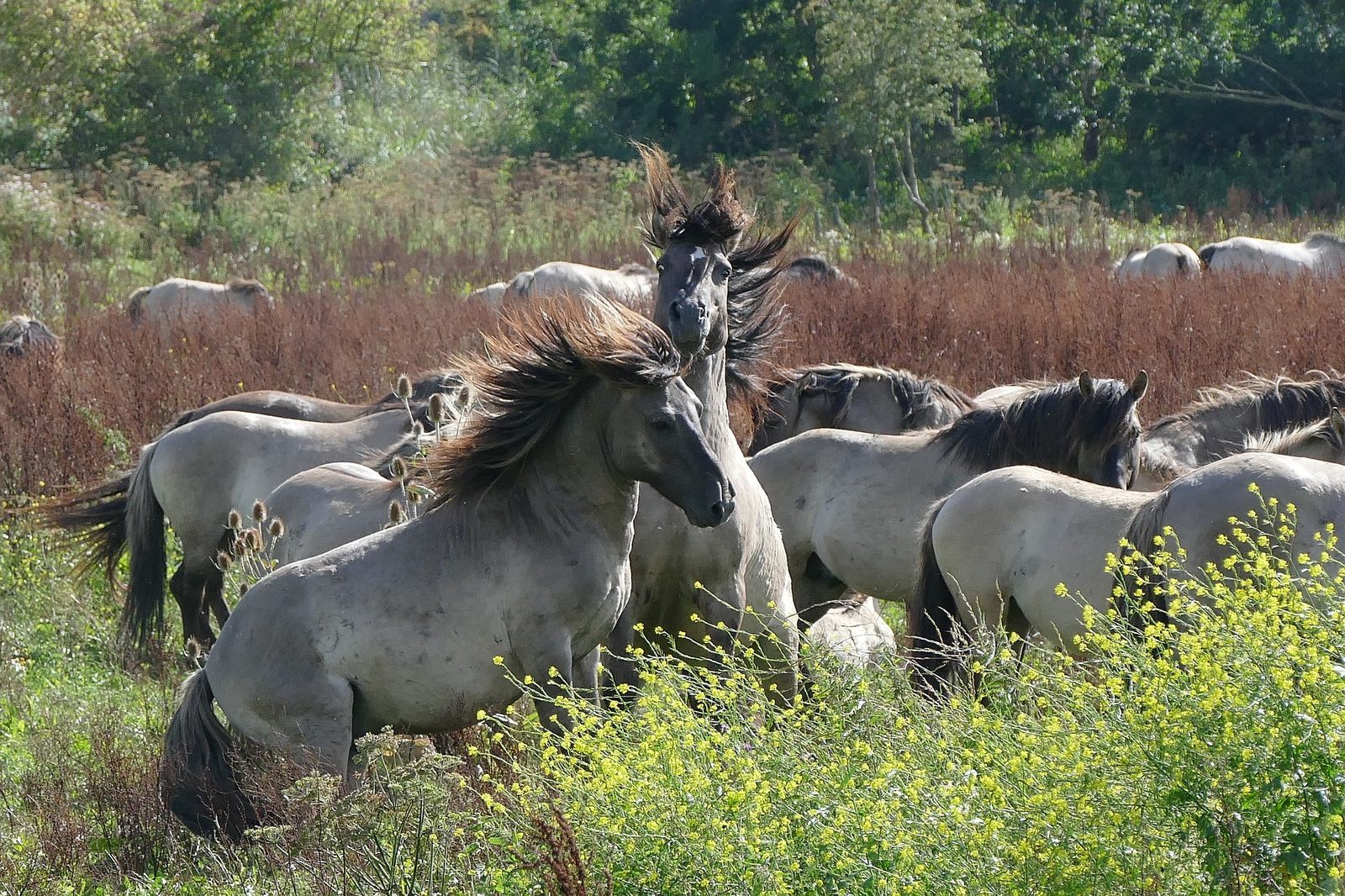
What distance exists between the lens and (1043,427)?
6.89 meters

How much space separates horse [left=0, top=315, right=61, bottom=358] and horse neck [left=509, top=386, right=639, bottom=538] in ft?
32.3

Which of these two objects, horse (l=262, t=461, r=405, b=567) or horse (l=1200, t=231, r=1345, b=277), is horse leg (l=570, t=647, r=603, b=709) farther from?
horse (l=1200, t=231, r=1345, b=277)

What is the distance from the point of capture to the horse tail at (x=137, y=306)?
16.2 meters

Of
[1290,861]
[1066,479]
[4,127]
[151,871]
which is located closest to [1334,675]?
[1290,861]

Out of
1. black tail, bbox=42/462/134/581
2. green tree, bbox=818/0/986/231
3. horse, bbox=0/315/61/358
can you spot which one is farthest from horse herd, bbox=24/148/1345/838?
green tree, bbox=818/0/986/231

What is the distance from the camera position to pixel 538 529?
4480mm

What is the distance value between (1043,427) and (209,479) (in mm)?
4419

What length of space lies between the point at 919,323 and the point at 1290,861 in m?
10.8

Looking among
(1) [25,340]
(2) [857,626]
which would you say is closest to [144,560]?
(2) [857,626]

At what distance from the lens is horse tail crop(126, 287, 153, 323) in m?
16.2

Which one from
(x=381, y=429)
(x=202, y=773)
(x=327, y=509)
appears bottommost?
(x=381, y=429)

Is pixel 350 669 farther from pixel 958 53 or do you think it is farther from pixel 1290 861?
pixel 958 53

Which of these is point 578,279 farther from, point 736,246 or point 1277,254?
point 736,246

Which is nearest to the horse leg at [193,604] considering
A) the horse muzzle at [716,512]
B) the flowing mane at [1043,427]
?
the flowing mane at [1043,427]
